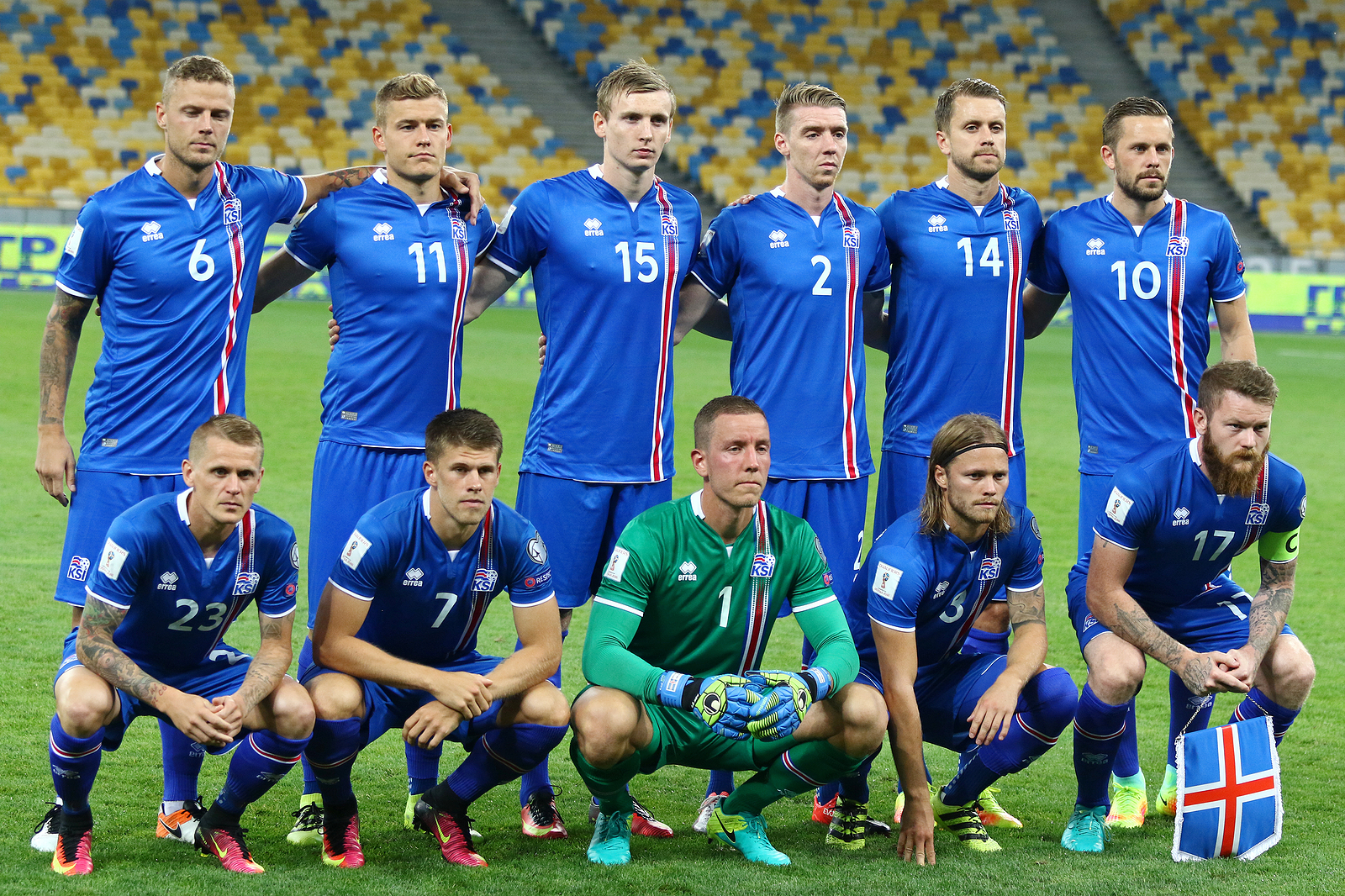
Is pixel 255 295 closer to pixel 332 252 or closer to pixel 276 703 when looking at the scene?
pixel 332 252

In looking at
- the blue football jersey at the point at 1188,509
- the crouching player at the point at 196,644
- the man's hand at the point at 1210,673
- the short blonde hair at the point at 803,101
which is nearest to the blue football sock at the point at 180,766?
the crouching player at the point at 196,644

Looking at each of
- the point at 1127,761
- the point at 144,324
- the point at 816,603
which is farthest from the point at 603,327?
the point at 1127,761

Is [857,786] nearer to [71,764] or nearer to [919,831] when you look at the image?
[919,831]

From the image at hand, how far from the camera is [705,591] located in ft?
14.4

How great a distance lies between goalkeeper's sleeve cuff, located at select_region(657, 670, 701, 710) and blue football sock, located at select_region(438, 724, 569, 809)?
370mm

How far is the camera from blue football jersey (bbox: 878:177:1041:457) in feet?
16.9

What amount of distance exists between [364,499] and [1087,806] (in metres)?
Result: 2.50

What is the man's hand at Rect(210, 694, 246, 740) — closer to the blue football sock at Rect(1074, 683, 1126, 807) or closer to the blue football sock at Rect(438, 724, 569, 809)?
the blue football sock at Rect(438, 724, 569, 809)

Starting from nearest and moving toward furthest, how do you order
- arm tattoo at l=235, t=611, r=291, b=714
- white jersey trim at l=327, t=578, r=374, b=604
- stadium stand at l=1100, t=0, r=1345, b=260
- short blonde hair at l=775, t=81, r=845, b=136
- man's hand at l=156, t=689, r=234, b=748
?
man's hand at l=156, t=689, r=234, b=748 < arm tattoo at l=235, t=611, r=291, b=714 < white jersey trim at l=327, t=578, r=374, b=604 < short blonde hair at l=775, t=81, r=845, b=136 < stadium stand at l=1100, t=0, r=1345, b=260

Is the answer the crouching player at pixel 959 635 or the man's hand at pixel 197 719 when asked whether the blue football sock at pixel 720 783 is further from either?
the man's hand at pixel 197 719

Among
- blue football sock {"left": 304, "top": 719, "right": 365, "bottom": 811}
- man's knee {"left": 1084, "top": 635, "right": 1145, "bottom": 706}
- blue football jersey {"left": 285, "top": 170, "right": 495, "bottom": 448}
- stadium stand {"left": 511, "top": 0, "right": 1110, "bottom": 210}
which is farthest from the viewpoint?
stadium stand {"left": 511, "top": 0, "right": 1110, "bottom": 210}

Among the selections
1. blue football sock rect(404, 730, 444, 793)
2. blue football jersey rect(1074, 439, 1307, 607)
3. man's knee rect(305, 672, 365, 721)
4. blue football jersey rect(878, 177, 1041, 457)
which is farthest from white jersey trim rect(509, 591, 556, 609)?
blue football jersey rect(1074, 439, 1307, 607)

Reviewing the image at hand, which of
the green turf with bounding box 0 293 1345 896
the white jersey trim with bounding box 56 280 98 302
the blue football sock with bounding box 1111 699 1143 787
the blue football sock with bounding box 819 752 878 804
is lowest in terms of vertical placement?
the green turf with bounding box 0 293 1345 896

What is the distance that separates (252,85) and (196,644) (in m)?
23.8
